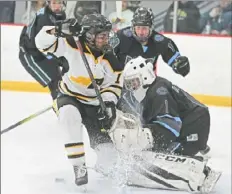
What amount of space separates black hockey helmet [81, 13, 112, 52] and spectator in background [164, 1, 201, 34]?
1.15 feet

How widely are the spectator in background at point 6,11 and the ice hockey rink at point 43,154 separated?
53 cm

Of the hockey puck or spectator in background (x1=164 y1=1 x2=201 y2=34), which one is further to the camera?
spectator in background (x1=164 y1=1 x2=201 y2=34)

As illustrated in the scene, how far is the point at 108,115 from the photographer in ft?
7.54

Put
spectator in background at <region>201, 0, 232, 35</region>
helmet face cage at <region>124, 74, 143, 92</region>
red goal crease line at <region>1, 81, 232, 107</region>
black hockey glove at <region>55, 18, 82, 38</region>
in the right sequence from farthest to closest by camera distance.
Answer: red goal crease line at <region>1, 81, 232, 107</region>, spectator in background at <region>201, 0, 232, 35</region>, helmet face cage at <region>124, 74, 143, 92</region>, black hockey glove at <region>55, 18, 82, 38</region>

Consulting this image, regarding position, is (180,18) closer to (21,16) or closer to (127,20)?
(127,20)

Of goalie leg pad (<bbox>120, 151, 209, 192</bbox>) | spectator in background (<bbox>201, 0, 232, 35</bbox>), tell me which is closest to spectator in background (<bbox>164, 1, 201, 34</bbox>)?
spectator in background (<bbox>201, 0, 232, 35</bbox>)

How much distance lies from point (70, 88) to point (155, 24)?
370 mm

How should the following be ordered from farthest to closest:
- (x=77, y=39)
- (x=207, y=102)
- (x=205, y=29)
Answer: (x=207, y=102), (x=205, y=29), (x=77, y=39)

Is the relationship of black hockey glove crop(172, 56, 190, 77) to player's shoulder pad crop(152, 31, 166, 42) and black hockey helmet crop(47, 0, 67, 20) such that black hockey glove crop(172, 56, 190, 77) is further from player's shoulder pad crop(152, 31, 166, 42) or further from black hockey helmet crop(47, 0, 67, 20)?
black hockey helmet crop(47, 0, 67, 20)

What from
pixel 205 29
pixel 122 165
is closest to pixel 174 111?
pixel 122 165

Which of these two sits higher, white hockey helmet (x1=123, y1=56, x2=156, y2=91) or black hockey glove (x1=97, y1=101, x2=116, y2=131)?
white hockey helmet (x1=123, y1=56, x2=156, y2=91)

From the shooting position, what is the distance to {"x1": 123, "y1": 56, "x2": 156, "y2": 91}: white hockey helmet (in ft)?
7.72

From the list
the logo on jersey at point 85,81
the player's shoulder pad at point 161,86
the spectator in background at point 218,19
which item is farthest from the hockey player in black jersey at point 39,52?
the spectator in background at point 218,19

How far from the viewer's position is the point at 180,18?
2.54 metres
